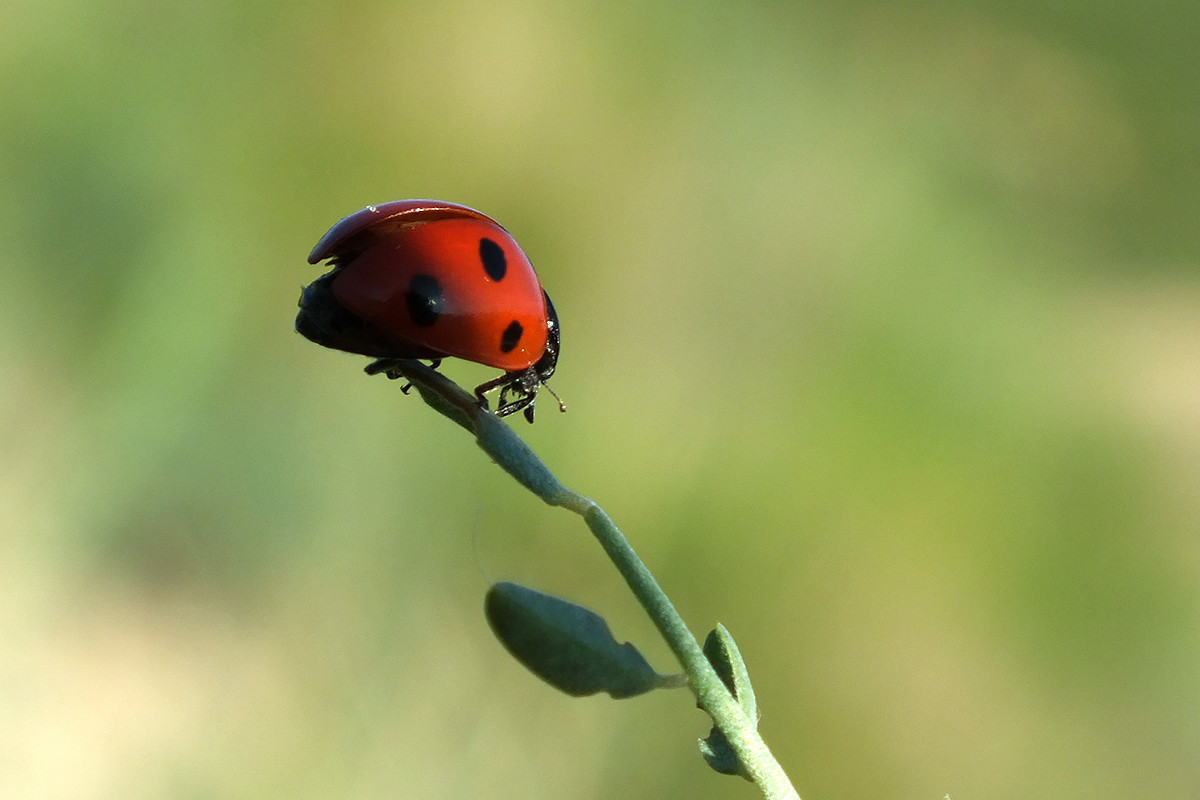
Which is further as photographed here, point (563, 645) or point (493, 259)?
point (493, 259)

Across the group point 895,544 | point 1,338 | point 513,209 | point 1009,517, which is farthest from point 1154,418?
point 1,338

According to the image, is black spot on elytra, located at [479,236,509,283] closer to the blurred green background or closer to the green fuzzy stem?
the green fuzzy stem

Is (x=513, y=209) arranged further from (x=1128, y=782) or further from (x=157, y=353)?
(x=1128, y=782)

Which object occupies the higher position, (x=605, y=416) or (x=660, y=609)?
(x=660, y=609)

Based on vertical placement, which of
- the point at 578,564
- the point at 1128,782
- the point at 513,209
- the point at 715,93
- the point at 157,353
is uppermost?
the point at 715,93

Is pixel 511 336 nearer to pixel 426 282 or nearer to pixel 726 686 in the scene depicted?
pixel 426 282

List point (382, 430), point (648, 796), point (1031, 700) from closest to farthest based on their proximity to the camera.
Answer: point (648, 796)
point (1031, 700)
point (382, 430)

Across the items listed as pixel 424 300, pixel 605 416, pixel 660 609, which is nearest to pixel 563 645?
pixel 660 609
